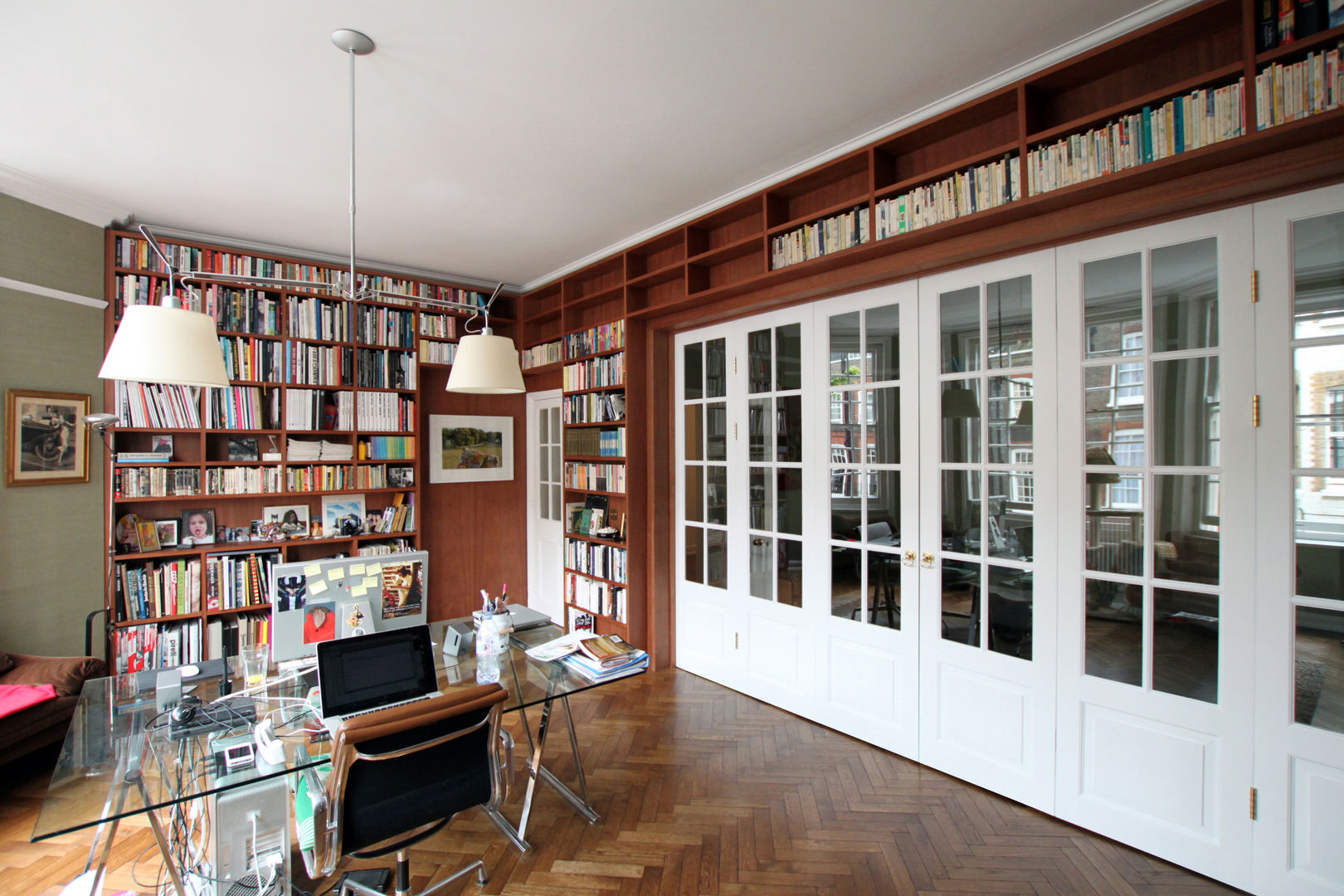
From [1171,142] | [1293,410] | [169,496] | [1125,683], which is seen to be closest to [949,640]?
[1125,683]

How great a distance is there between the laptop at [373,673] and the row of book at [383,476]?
108 inches

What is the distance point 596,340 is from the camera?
460 cm

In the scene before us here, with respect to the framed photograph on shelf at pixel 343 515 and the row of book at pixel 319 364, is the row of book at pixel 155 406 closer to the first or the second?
the row of book at pixel 319 364

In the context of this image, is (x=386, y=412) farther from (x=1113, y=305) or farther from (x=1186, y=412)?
(x=1186, y=412)

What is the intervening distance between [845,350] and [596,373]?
2.02 m

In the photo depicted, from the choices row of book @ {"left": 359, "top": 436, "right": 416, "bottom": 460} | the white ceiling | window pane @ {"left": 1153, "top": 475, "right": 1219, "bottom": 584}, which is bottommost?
window pane @ {"left": 1153, "top": 475, "right": 1219, "bottom": 584}

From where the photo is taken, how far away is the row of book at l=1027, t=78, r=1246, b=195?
74.8 inches

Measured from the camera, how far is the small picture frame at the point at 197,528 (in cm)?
403

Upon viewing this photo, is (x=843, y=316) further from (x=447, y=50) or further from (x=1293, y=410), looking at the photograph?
(x=447, y=50)

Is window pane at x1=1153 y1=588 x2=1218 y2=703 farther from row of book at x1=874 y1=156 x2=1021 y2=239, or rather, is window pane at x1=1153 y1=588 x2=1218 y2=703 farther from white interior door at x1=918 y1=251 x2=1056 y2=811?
row of book at x1=874 y1=156 x2=1021 y2=239

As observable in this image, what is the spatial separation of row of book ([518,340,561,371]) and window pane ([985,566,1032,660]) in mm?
3596

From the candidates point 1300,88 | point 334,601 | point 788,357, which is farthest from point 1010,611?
point 334,601

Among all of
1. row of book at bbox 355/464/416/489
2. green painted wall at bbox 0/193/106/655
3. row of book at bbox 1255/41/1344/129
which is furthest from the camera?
row of book at bbox 355/464/416/489

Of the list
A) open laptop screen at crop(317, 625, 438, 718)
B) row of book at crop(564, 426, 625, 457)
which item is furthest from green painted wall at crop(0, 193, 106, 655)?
row of book at crop(564, 426, 625, 457)
